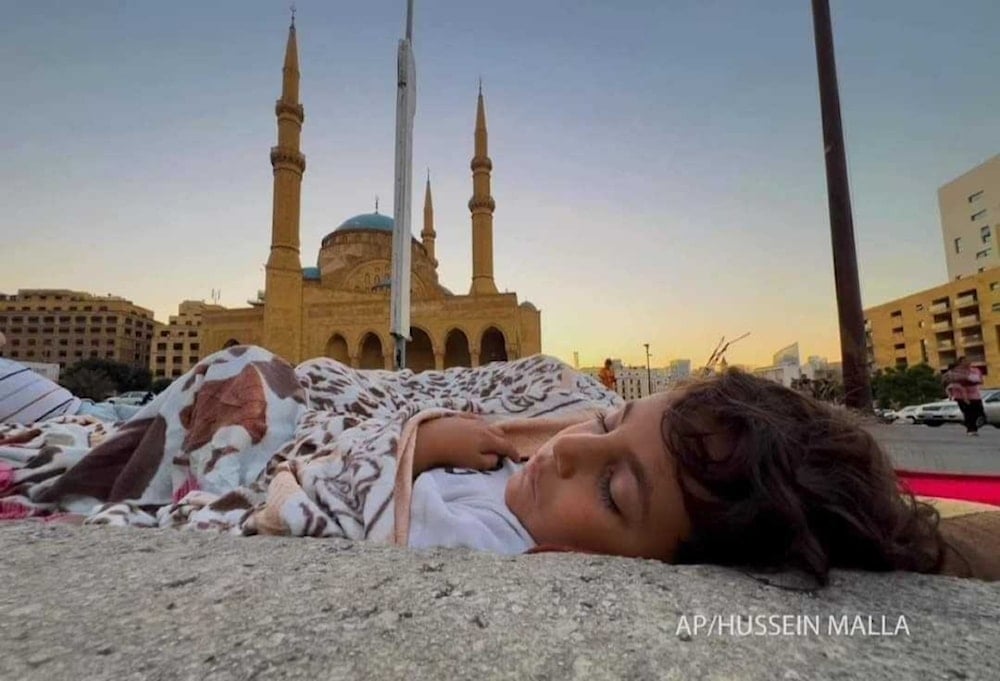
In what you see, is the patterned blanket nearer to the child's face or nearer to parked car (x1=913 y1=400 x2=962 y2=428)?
the child's face

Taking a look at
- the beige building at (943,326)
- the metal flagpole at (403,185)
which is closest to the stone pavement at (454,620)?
the metal flagpole at (403,185)

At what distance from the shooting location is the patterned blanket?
830mm

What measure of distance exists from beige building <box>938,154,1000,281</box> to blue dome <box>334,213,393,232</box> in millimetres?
31327

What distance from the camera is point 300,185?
1538 cm

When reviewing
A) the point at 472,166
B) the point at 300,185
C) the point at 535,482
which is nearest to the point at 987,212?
the point at 472,166

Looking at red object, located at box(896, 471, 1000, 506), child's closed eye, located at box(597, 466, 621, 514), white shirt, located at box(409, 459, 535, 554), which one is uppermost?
child's closed eye, located at box(597, 466, 621, 514)

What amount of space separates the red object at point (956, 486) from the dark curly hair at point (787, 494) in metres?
0.72

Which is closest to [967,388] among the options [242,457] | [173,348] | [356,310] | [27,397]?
[242,457]

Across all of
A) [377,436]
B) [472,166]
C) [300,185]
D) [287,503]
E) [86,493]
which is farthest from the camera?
[472,166]

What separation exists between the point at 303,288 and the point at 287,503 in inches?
709

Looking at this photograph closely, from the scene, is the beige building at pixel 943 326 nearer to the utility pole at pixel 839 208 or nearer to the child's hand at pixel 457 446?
the utility pole at pixel 839 208

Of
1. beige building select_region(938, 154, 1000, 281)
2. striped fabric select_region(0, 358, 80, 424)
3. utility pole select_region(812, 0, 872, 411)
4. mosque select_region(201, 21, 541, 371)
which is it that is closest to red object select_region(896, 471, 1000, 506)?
utility pole select_region(812, 0, 872, 411)

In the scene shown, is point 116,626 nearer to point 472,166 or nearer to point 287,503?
point 287,503

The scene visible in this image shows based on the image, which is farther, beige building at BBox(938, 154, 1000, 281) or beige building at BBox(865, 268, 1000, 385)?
beige building at BBox(938, 154, 1000, 281)
